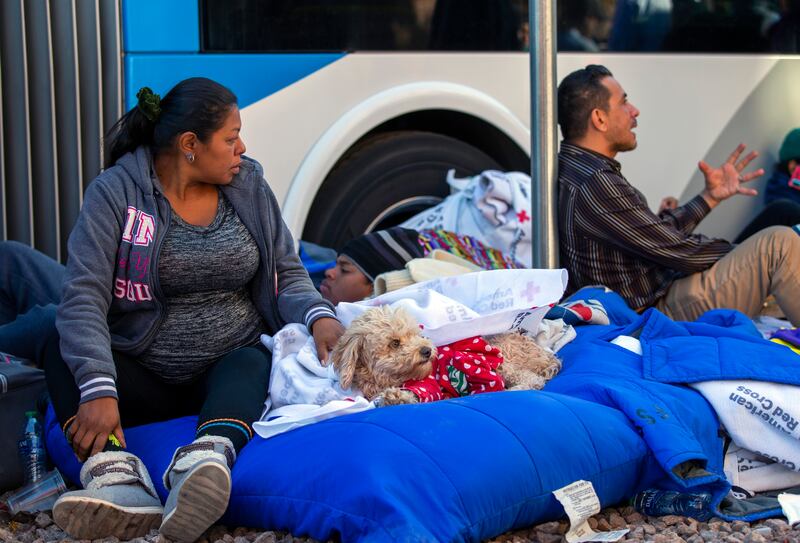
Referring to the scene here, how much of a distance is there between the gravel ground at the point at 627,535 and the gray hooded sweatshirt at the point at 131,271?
1.51 feet

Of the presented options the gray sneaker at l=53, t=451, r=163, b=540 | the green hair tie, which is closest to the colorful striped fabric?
the green hair tie

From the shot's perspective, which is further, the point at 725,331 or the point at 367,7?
the point at 367,7

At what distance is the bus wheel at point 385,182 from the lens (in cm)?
587

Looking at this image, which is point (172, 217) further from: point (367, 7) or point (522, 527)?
point (367, 7)

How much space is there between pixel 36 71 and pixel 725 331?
10.0 feet

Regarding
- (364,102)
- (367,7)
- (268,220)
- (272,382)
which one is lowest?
(272,382)

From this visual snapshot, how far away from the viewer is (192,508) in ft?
9.79

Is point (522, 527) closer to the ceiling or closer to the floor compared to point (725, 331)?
closer to the floor

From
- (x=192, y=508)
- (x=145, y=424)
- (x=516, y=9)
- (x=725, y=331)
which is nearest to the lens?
(x=192, y=508)

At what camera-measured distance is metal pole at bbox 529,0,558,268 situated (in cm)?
479

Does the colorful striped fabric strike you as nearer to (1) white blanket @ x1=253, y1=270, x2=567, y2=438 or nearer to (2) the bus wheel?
(2) the bus wheel

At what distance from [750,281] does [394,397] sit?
223 centimetres

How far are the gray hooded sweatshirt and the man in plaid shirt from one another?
→ 61.9 inches

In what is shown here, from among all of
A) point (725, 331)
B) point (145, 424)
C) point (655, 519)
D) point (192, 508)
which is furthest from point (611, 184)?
point (192, 508)
